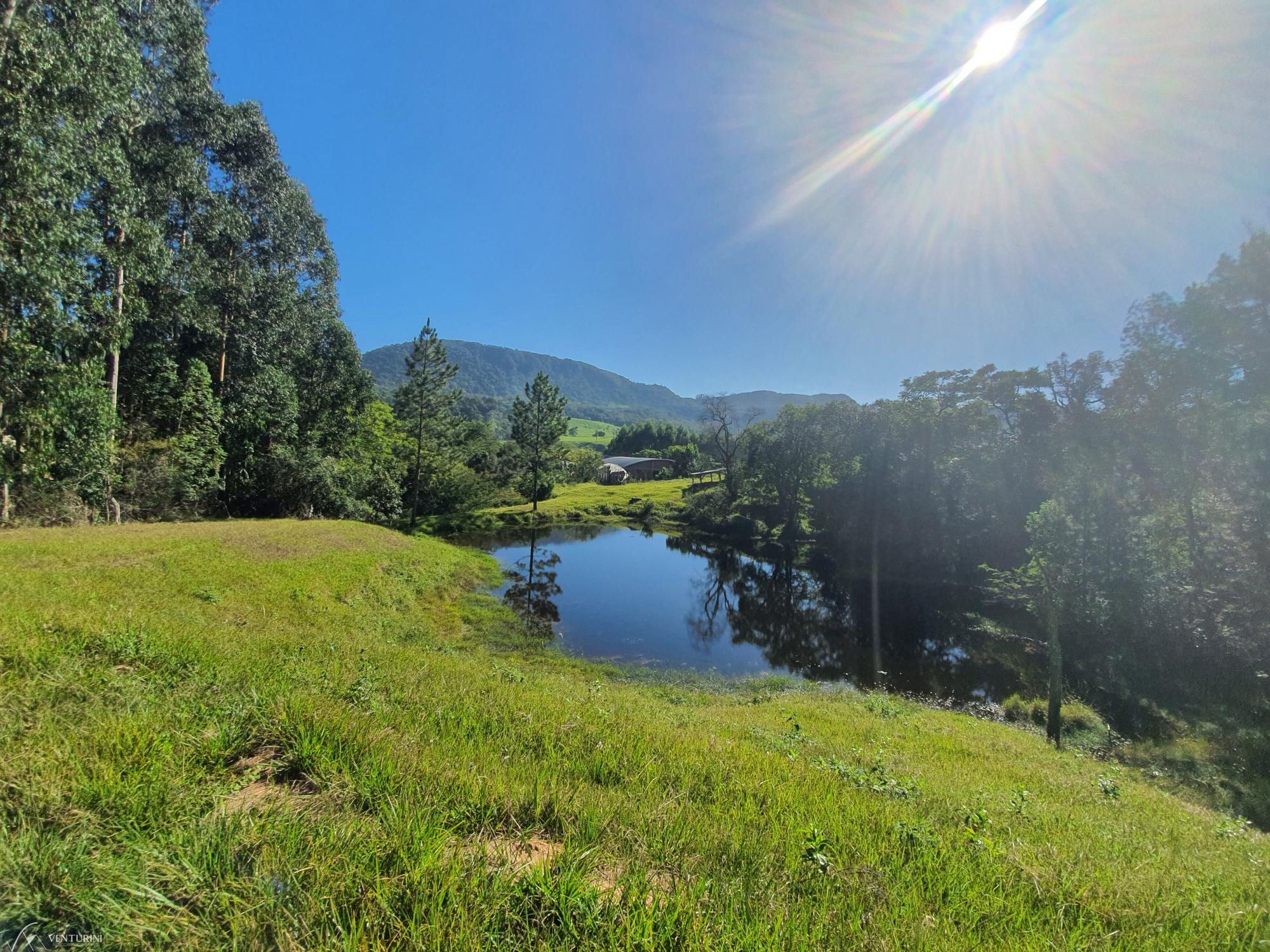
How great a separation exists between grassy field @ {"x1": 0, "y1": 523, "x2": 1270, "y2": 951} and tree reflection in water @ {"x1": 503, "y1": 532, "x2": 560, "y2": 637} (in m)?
13.5

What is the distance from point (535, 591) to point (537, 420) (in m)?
27.2

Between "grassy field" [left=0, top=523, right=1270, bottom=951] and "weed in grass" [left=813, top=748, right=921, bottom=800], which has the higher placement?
"grassy field" [left=0, top=523, right=1270, bottom=951]

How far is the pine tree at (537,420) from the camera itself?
4850 centimetres

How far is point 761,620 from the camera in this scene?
77.3ft

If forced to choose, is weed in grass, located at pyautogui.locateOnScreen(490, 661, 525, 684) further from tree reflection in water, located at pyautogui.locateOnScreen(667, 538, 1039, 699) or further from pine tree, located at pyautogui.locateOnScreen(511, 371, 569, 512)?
pine tree, located at pyautogui.locateOnScreen(511, 371, 569, 512)

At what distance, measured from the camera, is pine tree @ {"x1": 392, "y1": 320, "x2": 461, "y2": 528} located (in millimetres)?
37875

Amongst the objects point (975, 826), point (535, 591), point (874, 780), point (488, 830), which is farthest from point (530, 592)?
point (488, 830)

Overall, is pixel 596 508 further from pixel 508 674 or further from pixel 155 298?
pixel 508 674

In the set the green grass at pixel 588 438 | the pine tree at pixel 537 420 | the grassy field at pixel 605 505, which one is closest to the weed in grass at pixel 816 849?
the grassy field at pixel 605 505

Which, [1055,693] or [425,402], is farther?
[425,402]

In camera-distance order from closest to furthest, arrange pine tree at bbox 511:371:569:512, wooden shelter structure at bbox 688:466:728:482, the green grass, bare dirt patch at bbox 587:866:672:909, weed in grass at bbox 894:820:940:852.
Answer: bare dirt patch at bbox 587:866:672:909, weed in grass at bbox 894:820:940:852, pine tree at bbox 511:371:569:512, wooden shelter structure at bbox 688:466:728:482, the green grass

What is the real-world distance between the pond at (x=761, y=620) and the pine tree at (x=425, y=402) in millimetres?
8316

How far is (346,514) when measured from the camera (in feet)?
98.4
